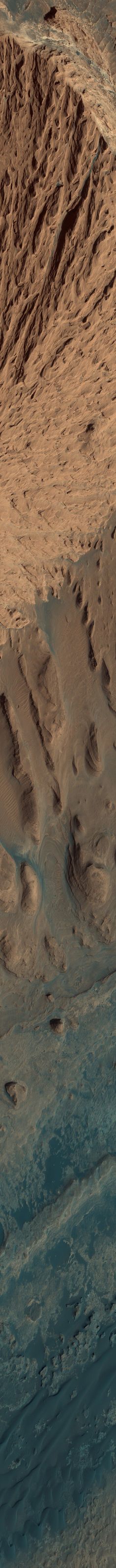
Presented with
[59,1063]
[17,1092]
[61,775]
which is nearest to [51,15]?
[61,775]

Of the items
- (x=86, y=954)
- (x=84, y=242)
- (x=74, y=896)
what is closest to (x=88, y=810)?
(x=74, y=896)

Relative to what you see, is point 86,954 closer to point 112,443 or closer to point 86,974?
point 86,974

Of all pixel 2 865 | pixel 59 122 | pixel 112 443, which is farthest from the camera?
pixel 2 865

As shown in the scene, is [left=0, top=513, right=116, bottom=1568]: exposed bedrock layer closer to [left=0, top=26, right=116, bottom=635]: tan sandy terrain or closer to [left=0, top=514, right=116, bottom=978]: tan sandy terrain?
[left=0, top=514, right=116, bottom=978]: tan sandy terrain

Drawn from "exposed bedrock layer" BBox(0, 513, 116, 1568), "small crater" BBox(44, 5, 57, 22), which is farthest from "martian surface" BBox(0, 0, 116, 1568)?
"small crater" BBox(44, 5, 57, 22)

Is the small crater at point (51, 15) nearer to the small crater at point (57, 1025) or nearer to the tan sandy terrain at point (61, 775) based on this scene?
the tan sandy terrain at point (61, 775)
